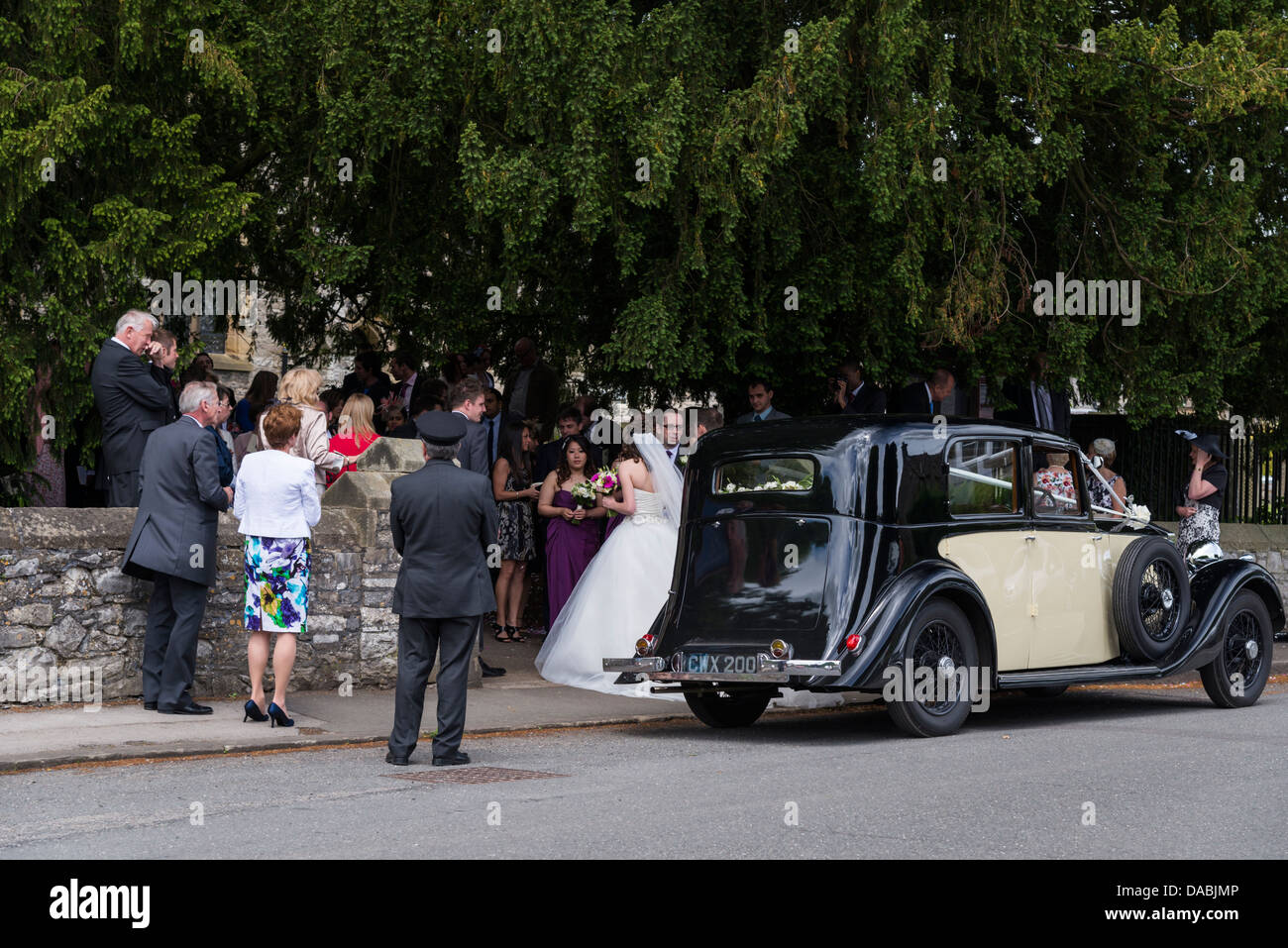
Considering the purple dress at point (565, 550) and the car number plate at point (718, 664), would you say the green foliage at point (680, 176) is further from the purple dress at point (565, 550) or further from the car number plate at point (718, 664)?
the car number plate at point (718, 664)

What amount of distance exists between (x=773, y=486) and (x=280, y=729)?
12.1 feet

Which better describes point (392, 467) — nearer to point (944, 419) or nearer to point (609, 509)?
point (609, 509)

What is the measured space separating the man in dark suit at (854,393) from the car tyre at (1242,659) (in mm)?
4001

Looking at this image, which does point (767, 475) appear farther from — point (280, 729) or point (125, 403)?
point (125, 403)

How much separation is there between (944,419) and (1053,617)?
5.42ft

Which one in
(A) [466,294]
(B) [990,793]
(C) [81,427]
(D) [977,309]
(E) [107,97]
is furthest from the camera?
(A) [466,294]

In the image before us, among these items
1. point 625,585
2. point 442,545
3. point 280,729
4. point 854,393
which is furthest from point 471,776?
point 854,393

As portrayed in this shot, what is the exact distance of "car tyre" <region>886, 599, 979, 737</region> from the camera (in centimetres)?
1052

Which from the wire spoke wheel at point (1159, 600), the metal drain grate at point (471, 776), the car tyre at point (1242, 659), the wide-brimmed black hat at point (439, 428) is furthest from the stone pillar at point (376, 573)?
the car tyre at point (1242, 659)

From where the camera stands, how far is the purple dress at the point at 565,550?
14961 millimetres

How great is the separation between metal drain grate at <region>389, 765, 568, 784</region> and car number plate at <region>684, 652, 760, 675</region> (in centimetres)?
174

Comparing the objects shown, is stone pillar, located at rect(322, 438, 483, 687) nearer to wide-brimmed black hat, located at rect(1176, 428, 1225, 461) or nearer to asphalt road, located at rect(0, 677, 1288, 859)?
asphalt road, located at rect(0, 677, 1288, 859)

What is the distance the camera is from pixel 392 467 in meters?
13.1

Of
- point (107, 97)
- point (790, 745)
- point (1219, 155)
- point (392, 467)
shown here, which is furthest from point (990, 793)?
point (1219, 155)
